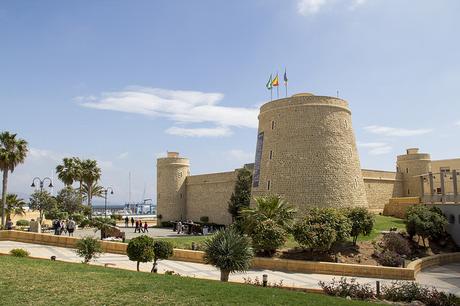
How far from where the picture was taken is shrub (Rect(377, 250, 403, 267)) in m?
19.5

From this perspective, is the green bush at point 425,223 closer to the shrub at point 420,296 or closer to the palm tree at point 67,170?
the shrub at point 420,296

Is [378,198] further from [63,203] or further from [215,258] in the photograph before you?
[63,203]

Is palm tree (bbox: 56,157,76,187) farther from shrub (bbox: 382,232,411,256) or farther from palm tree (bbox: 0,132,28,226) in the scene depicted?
shrub (bbox: 382,232,411,256)

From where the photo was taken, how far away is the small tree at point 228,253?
1404cm

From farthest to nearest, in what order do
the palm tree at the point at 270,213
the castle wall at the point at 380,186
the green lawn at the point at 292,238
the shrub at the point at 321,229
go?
the castle wall at the point at 380,186
the green lawn at the point at 292,238
the palm tree at the point at 270,213
the shrub at the point at 321,229

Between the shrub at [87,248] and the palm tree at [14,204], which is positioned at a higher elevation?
the palm tree at [14,204]

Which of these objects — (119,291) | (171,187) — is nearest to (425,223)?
(119,291)

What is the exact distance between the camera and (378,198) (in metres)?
39.5

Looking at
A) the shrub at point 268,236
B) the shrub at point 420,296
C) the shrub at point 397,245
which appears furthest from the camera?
the shrub at point 397,245

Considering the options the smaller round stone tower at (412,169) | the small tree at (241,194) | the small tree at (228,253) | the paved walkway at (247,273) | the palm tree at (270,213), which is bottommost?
the paved walkway at (247,273)

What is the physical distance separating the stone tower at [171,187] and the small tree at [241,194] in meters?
11.8

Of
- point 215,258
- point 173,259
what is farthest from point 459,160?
point 215,258

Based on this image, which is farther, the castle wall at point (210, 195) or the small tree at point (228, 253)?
the castle wall at point (210, 195)

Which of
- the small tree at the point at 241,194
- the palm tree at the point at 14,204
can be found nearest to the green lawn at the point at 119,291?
the small tree at the point at 241,194
